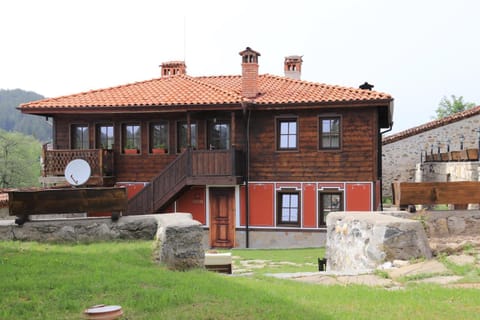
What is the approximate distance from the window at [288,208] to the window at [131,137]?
579 cm

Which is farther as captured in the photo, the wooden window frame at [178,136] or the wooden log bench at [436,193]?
the wooden window frame at [178,136]

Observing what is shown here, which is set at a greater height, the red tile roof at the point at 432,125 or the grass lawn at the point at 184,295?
the red tile roof at the point at 432,125

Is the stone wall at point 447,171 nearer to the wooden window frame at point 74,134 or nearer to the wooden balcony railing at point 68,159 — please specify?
the wooden balcony railing at point 68,159

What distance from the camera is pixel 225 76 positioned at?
24.5 meters

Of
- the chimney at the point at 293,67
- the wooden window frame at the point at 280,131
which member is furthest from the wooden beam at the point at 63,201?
the chimney at the point at 293,67

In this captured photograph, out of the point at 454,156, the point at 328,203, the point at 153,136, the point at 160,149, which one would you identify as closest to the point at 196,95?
the point at 153,136

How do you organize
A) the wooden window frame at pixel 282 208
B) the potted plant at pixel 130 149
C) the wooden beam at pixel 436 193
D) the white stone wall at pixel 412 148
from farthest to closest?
1. the white stone wall at pixel 412 148
2. the potted plant at pixel 130 149
3. the wooden window frame at pixel 282 208
4. the wooden beam at pixel 436 193

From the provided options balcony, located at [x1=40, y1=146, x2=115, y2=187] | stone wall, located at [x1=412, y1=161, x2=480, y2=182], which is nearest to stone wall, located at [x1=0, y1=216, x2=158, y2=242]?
balcony, located at [x1=40, y1=146, x2=115, y2=187]

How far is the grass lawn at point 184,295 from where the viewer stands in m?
5.65

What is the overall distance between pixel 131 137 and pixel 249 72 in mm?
5162

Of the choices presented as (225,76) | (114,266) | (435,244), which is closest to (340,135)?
(225,76)

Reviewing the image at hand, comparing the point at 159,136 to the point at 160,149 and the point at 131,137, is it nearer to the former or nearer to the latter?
the point at 160,149

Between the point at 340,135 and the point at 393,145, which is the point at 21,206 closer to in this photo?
the point at 340,135

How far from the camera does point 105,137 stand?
2100cm
